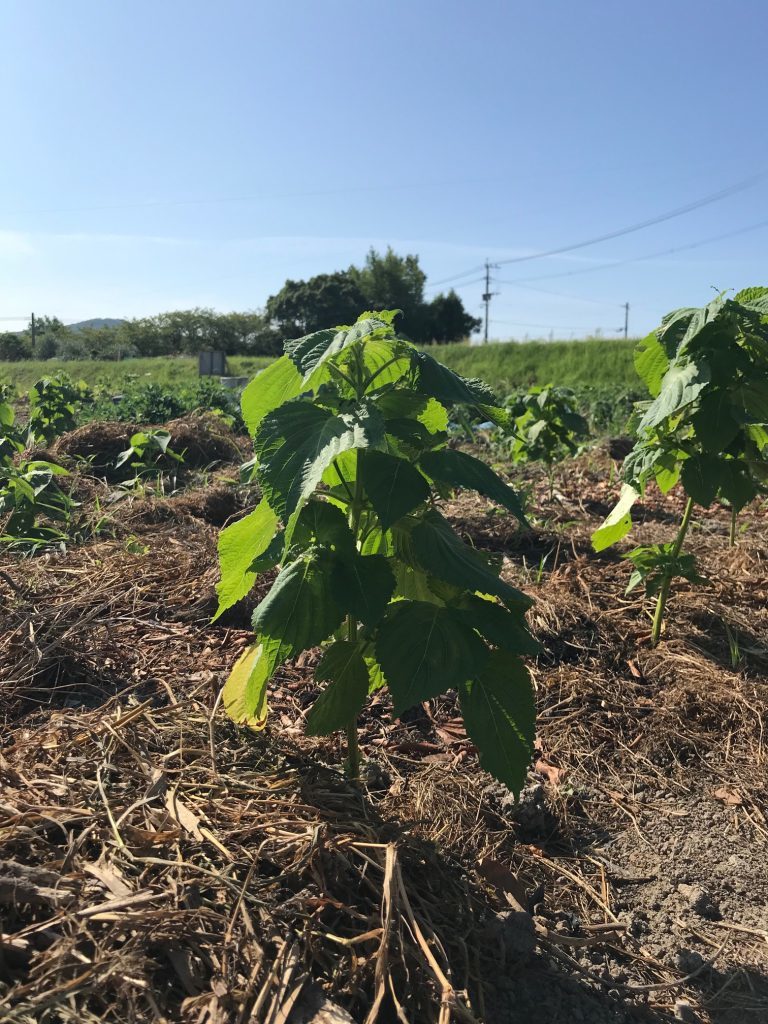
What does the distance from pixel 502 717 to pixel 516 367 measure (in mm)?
28037

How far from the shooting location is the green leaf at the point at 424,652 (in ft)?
5.30

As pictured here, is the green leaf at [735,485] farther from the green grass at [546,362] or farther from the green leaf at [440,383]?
the green grass at [546,362]

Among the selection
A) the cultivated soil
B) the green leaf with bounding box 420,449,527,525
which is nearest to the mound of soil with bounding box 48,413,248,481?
the cultivated soil

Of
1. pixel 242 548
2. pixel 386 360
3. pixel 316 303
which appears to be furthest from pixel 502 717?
pixel 316 303

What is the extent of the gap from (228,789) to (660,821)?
4.60 ft

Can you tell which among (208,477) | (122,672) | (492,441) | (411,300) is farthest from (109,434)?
Result: (411,300)

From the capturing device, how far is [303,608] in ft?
5.61

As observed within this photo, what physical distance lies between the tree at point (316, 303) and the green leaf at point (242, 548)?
46.3 metres

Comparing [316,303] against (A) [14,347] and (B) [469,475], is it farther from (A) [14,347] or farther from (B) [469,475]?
(B) [469,475]

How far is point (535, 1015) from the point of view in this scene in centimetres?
158

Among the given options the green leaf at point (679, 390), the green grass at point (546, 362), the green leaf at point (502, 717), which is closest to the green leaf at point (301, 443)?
the green leaf at point (502, 717)

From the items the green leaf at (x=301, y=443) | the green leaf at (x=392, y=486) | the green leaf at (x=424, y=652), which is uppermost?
the green leaf at (x=301, y=443)

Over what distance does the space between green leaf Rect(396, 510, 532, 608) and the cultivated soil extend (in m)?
0.67

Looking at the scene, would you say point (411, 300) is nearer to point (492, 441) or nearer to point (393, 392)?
point (492, 441)
